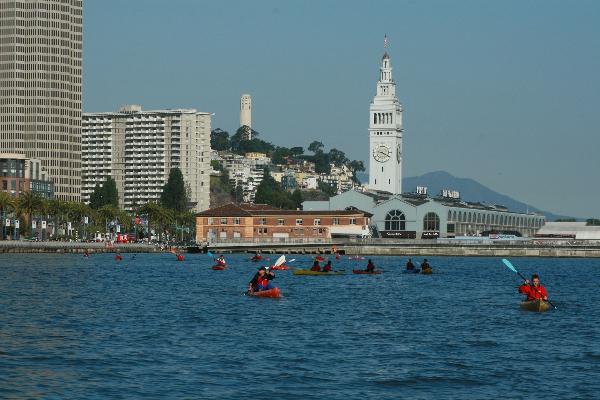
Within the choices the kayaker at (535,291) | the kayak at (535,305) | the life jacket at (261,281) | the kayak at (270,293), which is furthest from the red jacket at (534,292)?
the life jacket at (261,281)

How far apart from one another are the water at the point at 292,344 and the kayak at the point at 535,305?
1185 mm

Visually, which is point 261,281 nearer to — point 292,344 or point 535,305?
point 535,305

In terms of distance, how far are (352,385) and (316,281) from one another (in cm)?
7097

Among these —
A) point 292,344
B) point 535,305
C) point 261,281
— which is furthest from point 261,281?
point 292,344

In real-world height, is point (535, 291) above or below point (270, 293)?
above

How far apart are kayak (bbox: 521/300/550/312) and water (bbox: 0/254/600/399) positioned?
118 cm

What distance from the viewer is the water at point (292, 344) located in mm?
48781

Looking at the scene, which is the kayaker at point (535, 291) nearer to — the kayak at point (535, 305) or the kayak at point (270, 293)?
the kayak at point (535, 305)

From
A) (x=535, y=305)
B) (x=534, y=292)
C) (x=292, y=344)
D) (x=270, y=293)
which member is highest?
(x=534, y=292)

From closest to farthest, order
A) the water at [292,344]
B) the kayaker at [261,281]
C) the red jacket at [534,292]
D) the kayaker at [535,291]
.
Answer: the water at [292,344], the kayaker at [535,291], the red jacket at [534,292], the kayaker at [261,281]

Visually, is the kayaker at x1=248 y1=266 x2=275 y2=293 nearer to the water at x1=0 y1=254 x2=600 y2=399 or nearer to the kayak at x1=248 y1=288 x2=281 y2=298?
the kayak at x1=248 y1=288 x2=281 y2=298

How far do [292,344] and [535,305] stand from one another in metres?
25.4

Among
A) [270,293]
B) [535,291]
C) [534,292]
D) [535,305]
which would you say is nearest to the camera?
[535,305]

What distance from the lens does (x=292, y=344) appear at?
61.5 metres
